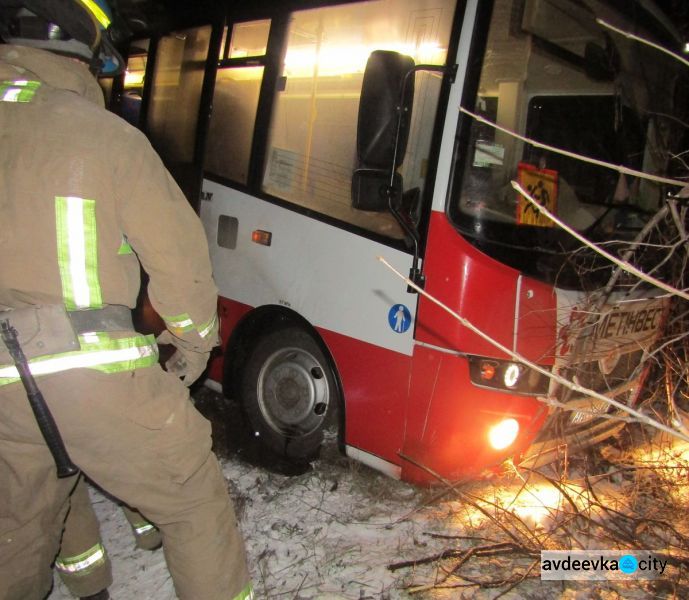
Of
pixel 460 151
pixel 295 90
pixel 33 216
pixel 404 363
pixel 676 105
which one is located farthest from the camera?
pixel 676 105

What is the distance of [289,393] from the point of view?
3436 mm

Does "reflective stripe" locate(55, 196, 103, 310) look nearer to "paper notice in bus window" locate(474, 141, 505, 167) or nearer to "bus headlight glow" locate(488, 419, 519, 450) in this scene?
"paper notice in bus window" locate(474, 141, 505, 167)

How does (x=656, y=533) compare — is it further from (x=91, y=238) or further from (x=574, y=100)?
(x=91, y=238)

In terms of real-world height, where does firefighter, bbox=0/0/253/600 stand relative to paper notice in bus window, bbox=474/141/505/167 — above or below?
below

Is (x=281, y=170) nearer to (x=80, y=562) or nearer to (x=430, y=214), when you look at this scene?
(x=430, y=214)

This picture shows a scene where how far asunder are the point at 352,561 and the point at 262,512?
614 mm

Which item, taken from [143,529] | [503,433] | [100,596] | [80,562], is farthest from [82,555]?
[503,433]

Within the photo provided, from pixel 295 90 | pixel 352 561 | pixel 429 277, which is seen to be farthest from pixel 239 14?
pixel 352 561

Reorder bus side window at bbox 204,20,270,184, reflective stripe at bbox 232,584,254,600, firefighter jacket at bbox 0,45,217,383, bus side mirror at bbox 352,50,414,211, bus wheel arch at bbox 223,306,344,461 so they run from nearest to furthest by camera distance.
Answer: firefighter jacket at bbox 0,45,217,383 < reflective stripe at bbox 232,584,254,600 < bus side mirror at bbox 352,50,414,211 < bus wheel arch at bbox 223,306,344,461 < bus side window at bbox 204,20,270,184

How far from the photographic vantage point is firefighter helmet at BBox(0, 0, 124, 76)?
165cm

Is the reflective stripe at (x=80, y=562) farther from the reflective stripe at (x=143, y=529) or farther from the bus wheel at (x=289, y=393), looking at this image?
the bus wheel at (x=289, y=393)

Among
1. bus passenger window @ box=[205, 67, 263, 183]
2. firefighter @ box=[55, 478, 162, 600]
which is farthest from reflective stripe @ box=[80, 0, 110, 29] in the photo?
firefighter @ box=[55, 478, 162, 600]

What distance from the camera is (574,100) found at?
2914 millimetres

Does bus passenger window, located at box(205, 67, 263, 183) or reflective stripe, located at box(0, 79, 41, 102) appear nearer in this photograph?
reflective stripe, located at box(0, 79, 41, 102)
